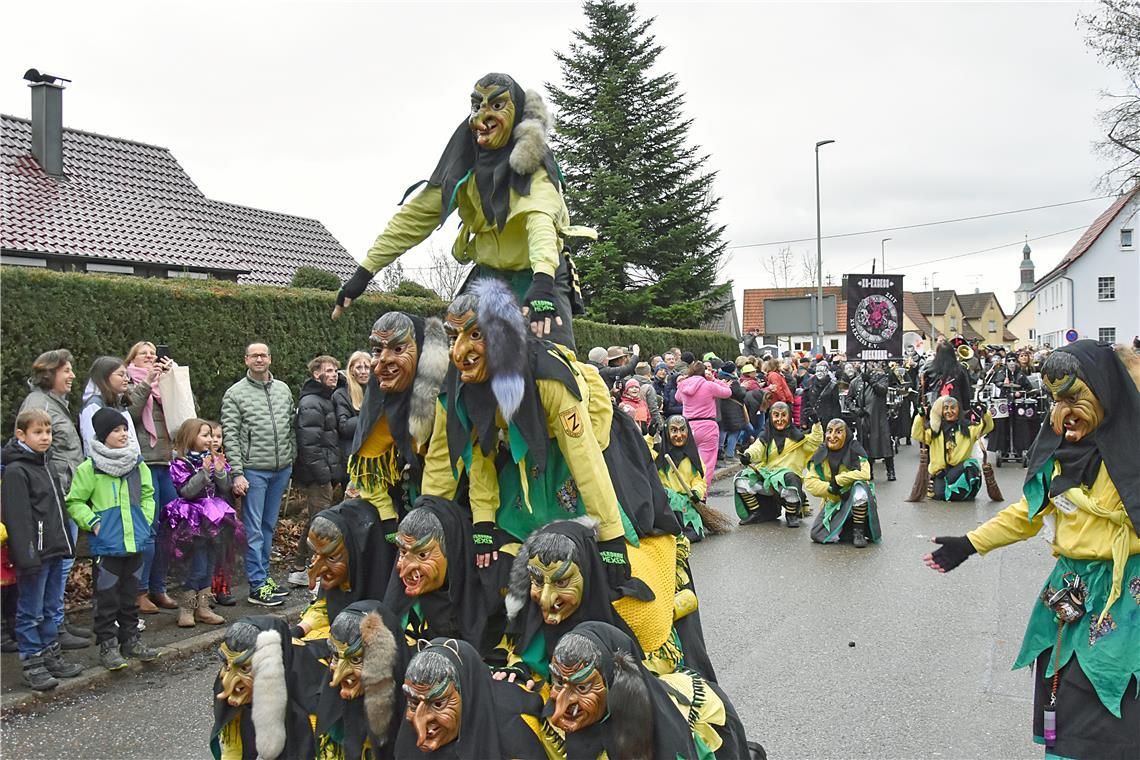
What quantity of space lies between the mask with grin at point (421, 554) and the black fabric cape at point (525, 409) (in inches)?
13.2

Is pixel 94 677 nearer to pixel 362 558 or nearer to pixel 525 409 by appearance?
pixel 362 558

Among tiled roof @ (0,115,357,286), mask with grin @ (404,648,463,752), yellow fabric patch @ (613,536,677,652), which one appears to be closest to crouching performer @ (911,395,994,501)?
yellow fabric patch @ (613,536,677,652)

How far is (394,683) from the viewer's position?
356 cm

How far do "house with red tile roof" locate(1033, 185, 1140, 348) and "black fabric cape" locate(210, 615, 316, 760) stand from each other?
177 ft

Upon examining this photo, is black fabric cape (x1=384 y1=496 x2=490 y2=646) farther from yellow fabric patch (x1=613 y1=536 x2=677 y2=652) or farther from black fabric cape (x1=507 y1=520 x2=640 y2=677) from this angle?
yellow fabric patch (x1=613 y1=536 x2=677 y2=652)

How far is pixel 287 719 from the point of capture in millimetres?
3887

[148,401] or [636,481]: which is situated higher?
[148,401]

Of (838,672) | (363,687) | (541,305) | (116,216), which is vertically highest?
(116,216)

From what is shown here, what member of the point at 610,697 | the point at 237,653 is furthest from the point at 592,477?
the point at 237,653

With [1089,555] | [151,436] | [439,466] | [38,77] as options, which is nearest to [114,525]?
[151,436]

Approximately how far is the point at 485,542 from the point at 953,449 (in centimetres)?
1130

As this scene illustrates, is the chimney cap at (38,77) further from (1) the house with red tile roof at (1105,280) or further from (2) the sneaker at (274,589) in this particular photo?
(1) the house with red tile roof at (1105,280)

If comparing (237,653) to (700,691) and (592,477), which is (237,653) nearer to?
(592,477)

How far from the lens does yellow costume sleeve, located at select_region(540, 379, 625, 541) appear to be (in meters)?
3.91
